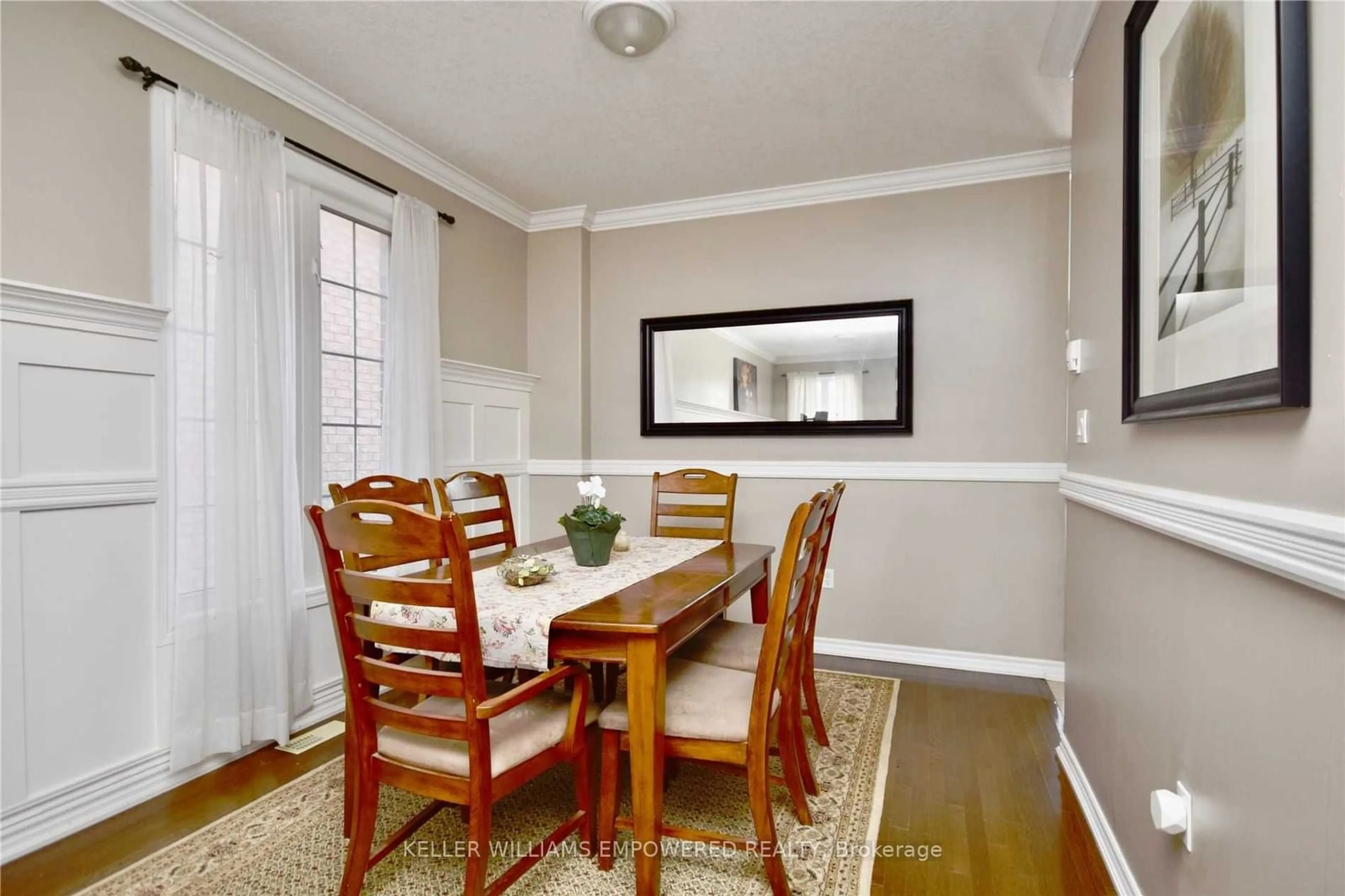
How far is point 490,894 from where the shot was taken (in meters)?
1.49

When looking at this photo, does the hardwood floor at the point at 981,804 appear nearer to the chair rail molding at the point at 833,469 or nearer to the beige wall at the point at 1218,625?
the beige wall at the point at 1218,625

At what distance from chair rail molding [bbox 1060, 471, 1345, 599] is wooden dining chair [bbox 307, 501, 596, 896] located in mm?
1339

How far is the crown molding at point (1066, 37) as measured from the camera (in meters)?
2.13

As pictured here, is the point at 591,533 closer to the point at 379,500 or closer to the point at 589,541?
the point at 589,541

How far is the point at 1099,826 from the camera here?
188 centimetres

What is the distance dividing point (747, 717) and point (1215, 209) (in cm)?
148

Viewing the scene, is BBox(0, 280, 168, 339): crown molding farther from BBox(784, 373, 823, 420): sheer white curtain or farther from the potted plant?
BBox(784, 373, 823, 420): sheer white curtain

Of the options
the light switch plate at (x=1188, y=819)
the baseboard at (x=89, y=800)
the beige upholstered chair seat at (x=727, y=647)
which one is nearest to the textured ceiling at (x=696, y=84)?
the beige upholstered chair seat at (x=727, y=647)

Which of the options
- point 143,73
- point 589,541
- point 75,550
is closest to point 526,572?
point 589,541

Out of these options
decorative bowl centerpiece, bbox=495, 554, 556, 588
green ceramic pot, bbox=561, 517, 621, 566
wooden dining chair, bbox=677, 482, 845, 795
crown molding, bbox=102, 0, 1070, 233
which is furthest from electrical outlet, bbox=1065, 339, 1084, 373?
decorative bowl centerpiece, bbox=495, 554, 556, 588

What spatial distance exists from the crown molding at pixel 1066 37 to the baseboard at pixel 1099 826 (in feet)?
8.02

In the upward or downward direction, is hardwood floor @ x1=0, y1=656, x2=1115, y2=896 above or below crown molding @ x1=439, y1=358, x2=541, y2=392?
below

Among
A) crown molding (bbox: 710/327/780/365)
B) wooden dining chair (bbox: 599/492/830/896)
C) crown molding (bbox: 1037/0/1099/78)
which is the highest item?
crown molding (bbox: 1037/0/1099/78)

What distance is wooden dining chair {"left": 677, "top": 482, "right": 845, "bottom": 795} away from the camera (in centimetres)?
207
